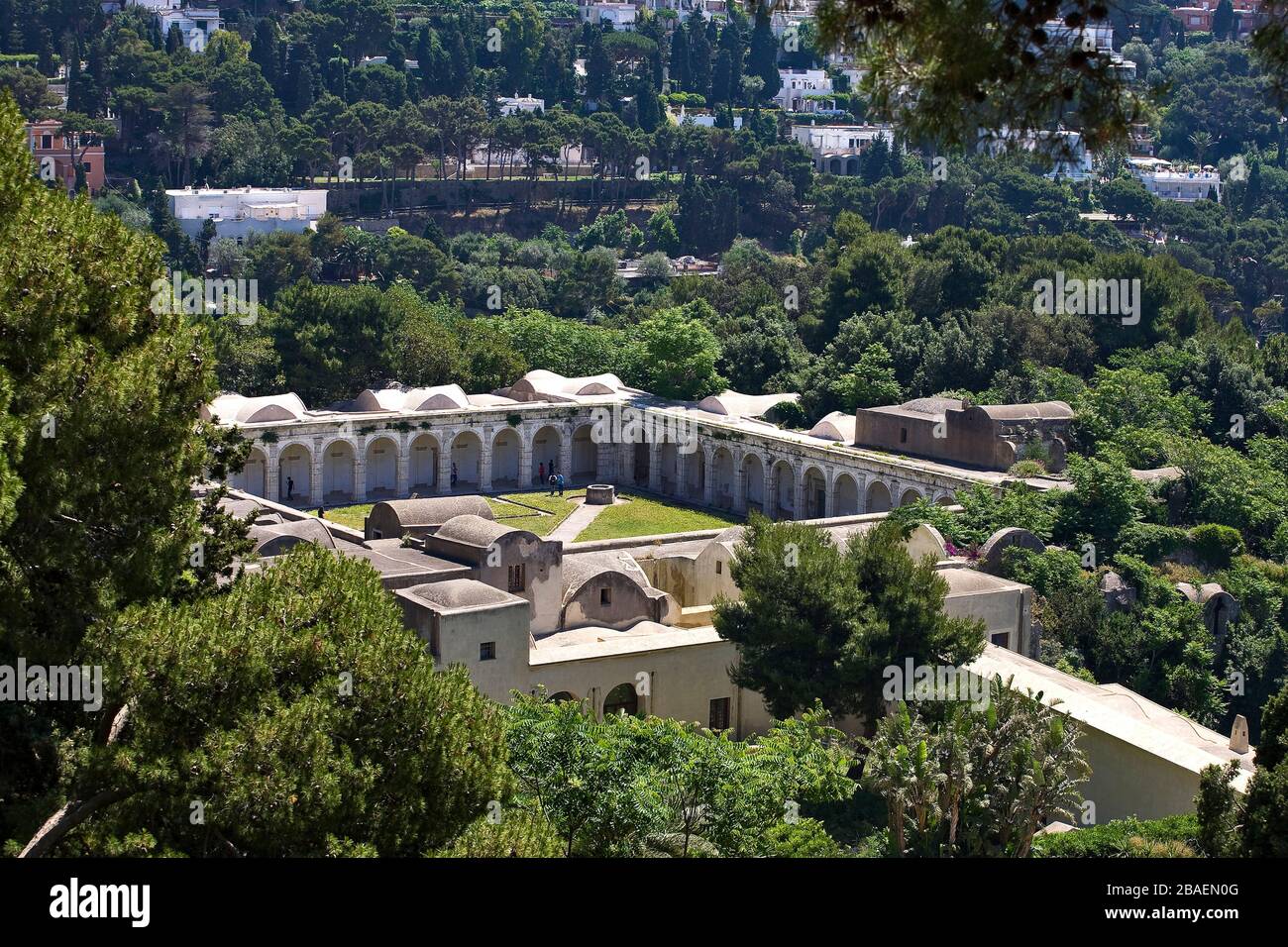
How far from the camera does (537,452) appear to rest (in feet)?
210

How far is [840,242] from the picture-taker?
8475cm

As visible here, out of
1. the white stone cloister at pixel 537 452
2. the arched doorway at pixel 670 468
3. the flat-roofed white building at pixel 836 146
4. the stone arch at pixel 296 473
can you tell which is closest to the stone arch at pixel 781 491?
the white stone cloister at pixel 537 452

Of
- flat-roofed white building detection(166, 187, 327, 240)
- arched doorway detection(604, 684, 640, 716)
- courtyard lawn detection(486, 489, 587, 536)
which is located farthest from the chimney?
flat-roofed white building detection(166, 187, 327, 240)

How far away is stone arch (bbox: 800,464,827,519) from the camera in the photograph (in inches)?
2272

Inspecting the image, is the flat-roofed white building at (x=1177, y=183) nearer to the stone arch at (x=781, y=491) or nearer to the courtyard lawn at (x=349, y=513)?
the stone arch at (x=781, y=491)

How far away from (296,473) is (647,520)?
12.1 meters

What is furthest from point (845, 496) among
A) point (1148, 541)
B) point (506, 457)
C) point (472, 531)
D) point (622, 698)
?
point (622, 698)

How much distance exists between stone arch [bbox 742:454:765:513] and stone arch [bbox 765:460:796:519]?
0.40 metres

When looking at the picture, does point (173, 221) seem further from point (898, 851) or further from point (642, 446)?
point (898, 851)

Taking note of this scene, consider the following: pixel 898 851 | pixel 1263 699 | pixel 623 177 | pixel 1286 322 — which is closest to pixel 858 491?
pixel 1263 699

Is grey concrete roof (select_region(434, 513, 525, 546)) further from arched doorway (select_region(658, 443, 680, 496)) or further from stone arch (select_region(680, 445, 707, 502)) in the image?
arched doorway (select_region(658, 443, 680, 496))

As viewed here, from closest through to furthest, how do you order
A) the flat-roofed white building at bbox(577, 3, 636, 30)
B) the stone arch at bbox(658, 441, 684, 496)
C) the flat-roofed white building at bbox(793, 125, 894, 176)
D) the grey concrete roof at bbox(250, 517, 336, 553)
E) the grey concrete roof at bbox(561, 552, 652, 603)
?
the grey concrete roof at bbox(561, 552, 652, 603), the grey concrete roof at bbox(250, 517, 336, 553), the stone arch at bbox(658, 441, 684, 496), the flat-roofed white building at bbox(793, 125, 894, 176), the flat-roofed white building at bbox(577, 3, 636, 30)

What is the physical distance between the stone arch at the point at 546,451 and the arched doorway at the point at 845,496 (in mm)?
11611

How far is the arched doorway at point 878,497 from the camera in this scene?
54781mm
